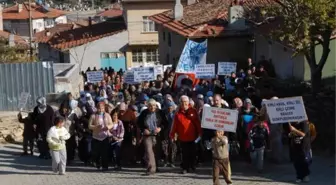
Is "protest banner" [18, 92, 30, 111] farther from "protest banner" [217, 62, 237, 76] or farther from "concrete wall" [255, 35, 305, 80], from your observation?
"concrete wall" [255, 35, 305, 80]

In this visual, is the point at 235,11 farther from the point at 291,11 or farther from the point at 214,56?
the point at 291,11

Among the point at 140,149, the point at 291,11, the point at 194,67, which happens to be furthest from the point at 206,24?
the point at 140,149

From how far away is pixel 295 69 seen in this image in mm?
24844

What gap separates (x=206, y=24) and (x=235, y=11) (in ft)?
6.09

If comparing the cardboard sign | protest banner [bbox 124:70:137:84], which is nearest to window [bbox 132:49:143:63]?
protest banner [bbox 124:70:137:84]

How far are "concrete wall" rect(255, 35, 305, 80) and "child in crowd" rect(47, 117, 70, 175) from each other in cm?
1003

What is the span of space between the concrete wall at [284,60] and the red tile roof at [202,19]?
221 centimetres

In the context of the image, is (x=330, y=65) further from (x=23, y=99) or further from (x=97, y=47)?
(x=97, y=47)

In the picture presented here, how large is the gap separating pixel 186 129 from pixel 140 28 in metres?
39.2

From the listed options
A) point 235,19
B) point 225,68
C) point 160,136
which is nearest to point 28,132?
point 160,136

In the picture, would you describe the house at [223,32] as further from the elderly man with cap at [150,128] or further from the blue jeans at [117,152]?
the elderly man with cap at [150,128]

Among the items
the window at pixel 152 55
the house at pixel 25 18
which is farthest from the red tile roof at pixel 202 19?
the house at pixel 25 18

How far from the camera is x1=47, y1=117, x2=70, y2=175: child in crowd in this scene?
15.4 metres

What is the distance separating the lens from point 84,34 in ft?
176
